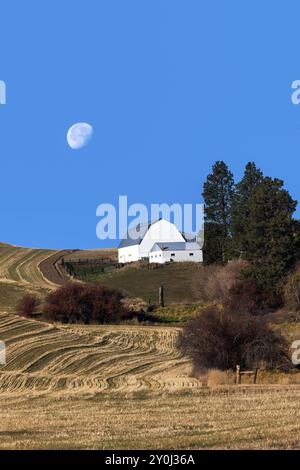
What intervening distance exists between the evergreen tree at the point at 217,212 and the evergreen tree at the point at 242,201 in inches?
135

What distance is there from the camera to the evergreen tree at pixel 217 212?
9131 cm

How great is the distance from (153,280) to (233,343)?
56226mm

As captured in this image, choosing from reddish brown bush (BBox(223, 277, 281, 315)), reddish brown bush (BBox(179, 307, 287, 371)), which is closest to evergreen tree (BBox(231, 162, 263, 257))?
reddish brown bush (BBox(223, 277, 281, 315))

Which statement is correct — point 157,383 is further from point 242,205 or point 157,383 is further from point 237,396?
point 242,205

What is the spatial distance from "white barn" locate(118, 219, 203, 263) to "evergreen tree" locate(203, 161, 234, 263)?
1411 cm

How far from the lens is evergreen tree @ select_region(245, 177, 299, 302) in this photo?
66750mm

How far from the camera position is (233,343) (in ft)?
119

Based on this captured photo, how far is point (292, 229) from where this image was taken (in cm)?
6781

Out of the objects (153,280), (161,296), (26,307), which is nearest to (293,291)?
(161,296)

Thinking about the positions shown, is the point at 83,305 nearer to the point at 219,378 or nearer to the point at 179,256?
the point at 219,378

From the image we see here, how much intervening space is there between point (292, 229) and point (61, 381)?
3510 centimetres

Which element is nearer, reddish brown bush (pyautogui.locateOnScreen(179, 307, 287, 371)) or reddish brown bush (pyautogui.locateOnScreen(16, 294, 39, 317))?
reddish brown bush (pyautogui.locateOnScreen(179, 307, 287, 371))

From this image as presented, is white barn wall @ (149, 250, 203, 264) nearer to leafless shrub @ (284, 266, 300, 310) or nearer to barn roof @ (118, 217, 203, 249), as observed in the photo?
barn roof @ (118, 217, 203, 249)
